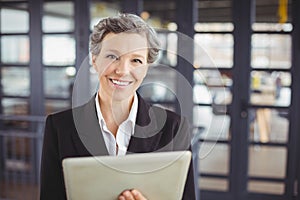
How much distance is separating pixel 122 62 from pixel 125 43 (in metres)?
0.05

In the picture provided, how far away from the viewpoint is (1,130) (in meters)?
4.60

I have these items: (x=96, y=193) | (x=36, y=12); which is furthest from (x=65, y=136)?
(x=36, y=12)

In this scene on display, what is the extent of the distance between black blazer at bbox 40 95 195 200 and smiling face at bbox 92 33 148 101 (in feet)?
0.39

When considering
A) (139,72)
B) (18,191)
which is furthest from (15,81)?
(139,72)

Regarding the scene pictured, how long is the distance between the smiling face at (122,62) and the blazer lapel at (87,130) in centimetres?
10

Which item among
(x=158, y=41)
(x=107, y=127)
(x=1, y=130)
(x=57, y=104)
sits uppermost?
(x=158, y=41)

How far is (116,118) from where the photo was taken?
125 centimetres

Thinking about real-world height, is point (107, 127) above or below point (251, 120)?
above

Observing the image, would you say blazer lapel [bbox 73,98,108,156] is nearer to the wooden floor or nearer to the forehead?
the forehead

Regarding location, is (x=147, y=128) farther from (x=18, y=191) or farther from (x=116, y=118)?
(x=18, y=191)

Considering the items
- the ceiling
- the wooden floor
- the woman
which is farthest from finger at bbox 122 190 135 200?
the wooden floor

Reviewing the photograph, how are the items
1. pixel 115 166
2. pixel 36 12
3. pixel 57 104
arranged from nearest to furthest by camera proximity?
pixel 115 166 < pixel 36 12 < pixel 57 104

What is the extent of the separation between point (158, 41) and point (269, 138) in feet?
10.6

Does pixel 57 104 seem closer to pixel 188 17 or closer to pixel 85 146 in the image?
pixel 188 17
